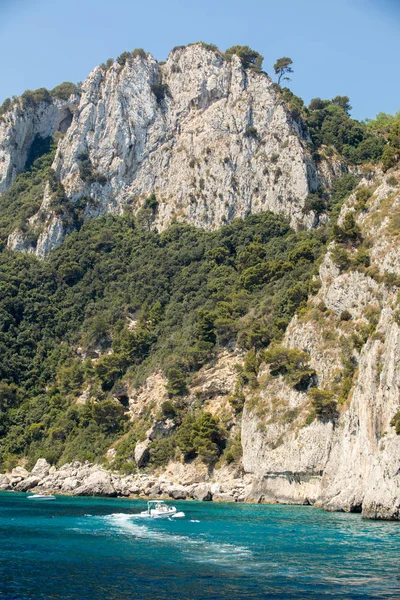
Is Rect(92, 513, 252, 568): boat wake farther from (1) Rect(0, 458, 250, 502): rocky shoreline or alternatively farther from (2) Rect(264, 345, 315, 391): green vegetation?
(2) Rect(264, 345, 315, 391): green vegetation

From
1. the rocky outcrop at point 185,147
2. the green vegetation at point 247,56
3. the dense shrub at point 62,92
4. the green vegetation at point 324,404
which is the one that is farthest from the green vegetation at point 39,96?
the green vegetation at point 324,404

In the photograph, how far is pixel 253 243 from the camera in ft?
310

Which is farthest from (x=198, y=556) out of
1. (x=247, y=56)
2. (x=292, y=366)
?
(x=247, y=56)

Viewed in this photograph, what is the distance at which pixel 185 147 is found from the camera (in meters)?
117

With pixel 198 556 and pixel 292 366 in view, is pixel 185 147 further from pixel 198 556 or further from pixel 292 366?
pixel 198 556

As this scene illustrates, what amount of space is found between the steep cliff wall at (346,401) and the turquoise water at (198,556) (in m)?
3.58

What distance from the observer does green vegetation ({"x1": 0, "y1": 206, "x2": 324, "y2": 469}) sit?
249 ft

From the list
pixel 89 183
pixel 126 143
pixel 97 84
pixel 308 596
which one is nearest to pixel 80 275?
pixel 89 183

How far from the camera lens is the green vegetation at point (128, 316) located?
249ft

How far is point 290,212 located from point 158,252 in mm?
22304

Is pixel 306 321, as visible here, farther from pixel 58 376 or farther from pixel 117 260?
pixel 117 260

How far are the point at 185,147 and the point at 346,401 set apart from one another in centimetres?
7551

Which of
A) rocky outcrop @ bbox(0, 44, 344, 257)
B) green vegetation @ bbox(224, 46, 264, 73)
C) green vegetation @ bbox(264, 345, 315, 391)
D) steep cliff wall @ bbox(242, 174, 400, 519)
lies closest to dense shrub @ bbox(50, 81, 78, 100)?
rocky outcrop @ bbox(0, 44, 344, 257)

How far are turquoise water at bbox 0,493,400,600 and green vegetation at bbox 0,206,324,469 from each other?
2419 cm
